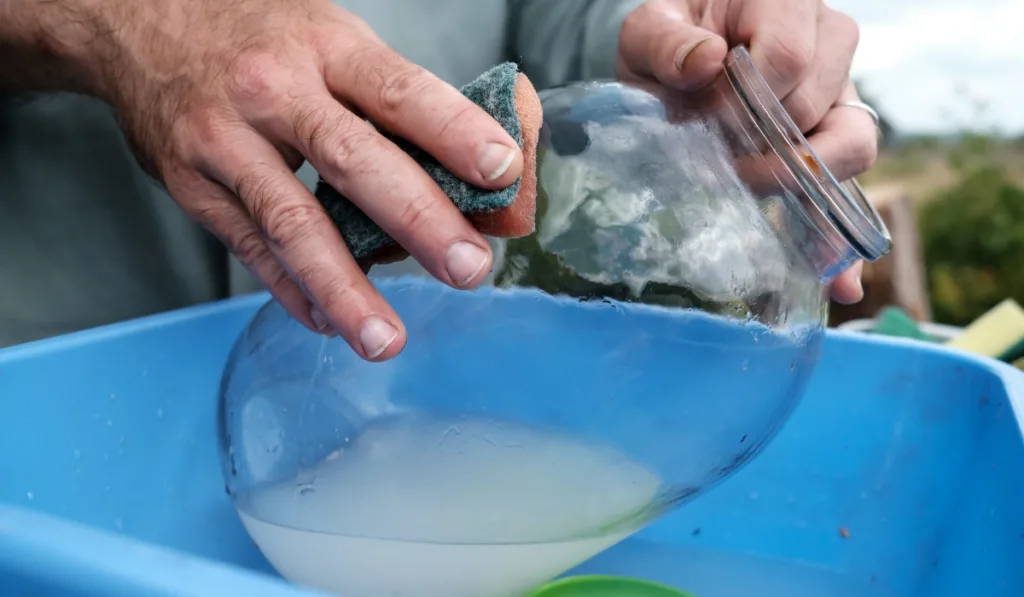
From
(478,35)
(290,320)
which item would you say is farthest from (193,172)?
(478,35)

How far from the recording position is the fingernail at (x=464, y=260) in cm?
30

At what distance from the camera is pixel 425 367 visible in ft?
1.30

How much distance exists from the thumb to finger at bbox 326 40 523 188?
152 millimetres

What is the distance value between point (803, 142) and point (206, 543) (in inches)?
14.1

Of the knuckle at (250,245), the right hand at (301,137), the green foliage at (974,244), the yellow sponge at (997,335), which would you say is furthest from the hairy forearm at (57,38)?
the green foliage at (974,244)

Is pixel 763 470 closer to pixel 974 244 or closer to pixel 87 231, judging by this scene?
pixel 87 231

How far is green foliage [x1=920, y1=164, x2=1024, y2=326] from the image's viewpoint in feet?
6.63

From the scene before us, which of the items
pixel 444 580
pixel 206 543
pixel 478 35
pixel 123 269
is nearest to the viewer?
pixel 444 580

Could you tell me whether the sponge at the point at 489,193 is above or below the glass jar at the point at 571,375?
above

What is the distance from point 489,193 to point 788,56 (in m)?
0.21

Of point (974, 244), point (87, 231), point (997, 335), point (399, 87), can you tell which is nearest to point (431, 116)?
point (399, 87)

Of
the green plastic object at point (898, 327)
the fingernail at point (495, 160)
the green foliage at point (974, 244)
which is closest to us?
the fingernail at point (495, 160)

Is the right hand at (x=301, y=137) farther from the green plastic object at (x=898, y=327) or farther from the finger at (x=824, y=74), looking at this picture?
the green plastic object at (x=898, y=327)

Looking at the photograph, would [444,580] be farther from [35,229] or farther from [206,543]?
[35,229]
